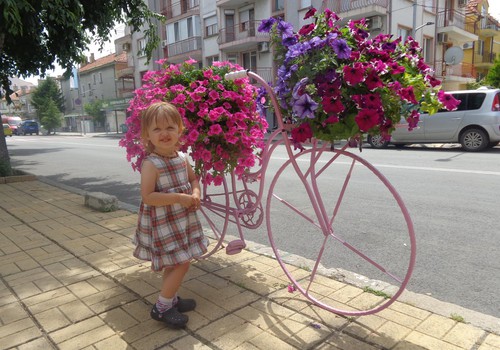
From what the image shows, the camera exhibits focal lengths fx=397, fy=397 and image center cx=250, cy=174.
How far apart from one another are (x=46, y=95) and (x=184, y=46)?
29.9 metres

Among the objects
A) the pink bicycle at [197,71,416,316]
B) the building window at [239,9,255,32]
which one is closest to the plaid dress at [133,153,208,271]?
the pink bicycle at [197,71,416,316]

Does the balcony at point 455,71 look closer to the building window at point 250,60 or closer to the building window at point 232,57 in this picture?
the building window at point 250,60

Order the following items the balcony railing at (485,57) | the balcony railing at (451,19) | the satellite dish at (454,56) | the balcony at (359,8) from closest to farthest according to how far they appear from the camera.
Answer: the satellite dish at (454,56) → the balcony at (359,8) → the balcony railing at (451,19) → the balcony railing at (485,57)

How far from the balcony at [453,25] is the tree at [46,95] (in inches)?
1732

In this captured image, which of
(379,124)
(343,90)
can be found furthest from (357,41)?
(379,124)

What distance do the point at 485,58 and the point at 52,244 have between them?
40910mm

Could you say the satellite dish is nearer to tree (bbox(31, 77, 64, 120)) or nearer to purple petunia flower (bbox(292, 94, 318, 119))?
purple petunia flower (bbox(292, 94, 318, 119))

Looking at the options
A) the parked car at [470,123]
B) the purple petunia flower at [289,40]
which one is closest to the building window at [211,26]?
the parked car at [470,123]

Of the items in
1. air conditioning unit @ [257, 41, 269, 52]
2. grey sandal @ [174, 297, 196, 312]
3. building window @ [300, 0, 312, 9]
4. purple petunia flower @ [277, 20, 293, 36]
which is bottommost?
grey sandal @ [174, 297, 196, 312]

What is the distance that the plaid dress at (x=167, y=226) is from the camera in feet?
7.93

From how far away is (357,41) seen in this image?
221 centimetres

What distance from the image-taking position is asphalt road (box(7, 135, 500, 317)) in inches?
129

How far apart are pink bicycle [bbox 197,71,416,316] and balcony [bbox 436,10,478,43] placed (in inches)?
912

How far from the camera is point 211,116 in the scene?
110 inches
